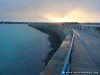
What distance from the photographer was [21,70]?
15.2 meters

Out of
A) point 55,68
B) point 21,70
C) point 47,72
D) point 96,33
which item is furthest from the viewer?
point 96,33

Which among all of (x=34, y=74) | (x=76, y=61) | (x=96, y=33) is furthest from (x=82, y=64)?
(x=96, y=33)

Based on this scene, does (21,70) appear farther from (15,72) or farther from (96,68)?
(96,68)

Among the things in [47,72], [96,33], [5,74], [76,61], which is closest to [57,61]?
[76,61]

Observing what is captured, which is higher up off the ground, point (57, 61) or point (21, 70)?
point (57, 61)

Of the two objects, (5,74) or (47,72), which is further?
(5,74)

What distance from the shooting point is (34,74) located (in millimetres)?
13922

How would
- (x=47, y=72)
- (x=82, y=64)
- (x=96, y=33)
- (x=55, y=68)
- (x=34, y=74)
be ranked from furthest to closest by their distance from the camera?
1. (x=96, y=33)
2. (x=34, y=74)
3. (x=82, y=64)
4. (x=55, y=68)
5. (x=47, y=72)

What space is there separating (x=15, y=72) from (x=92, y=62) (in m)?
8.03

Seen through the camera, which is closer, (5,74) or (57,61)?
(57,61)

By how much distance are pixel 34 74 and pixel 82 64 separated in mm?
6564

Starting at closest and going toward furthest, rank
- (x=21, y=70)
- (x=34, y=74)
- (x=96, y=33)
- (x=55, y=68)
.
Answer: (x=55, y=68)
(x=34, y=74)
(x=21, y=70)
(x=96, y=33)

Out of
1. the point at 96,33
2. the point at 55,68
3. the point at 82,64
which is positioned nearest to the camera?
the point at 55,68

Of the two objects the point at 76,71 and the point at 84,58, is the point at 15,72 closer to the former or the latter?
the point at 84,58
